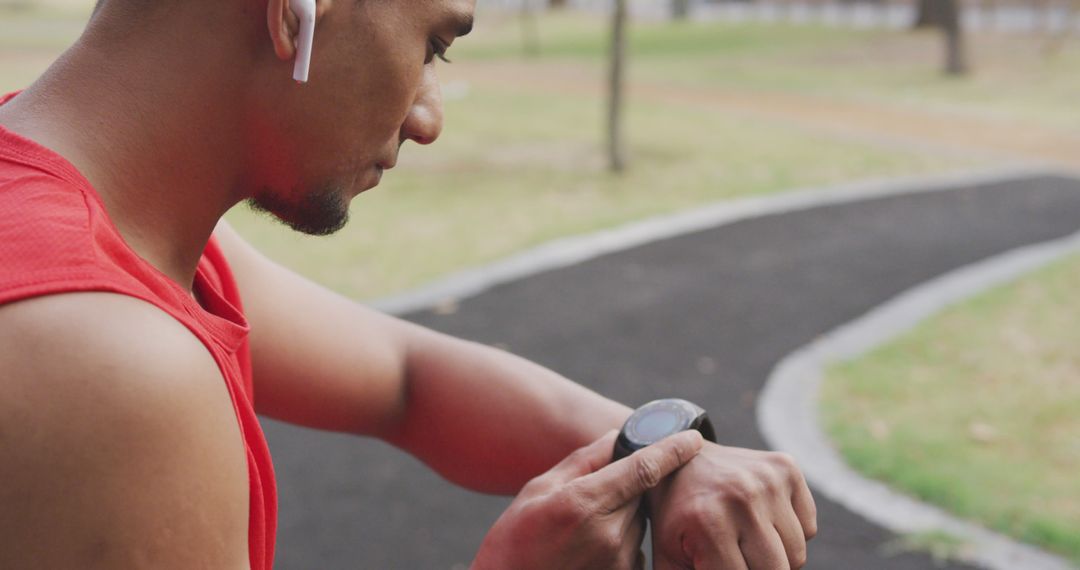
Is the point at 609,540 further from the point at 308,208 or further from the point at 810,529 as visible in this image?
the point at 308,208

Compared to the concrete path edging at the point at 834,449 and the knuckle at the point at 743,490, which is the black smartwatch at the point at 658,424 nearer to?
the knuckle at the point at 743,490

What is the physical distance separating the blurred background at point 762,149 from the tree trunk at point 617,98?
0.08ft

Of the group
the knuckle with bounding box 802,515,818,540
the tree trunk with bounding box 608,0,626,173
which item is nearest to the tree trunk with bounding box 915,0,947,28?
the tree trunk with bounding box 608,0,626,173

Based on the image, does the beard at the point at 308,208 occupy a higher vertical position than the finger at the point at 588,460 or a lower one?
higher

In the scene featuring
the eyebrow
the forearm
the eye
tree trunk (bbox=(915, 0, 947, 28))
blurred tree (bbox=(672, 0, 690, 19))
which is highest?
the eyebrow

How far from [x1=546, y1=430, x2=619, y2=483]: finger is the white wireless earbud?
0.64 m

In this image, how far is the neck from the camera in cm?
137

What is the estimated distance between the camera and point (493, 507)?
4.74 meters

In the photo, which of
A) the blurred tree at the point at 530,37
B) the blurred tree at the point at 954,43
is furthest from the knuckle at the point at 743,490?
the blurred tree at the point at 530,37

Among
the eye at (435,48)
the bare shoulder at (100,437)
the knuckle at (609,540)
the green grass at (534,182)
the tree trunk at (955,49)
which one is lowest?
the tree trunk at (955,49)

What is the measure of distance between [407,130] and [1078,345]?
5.96 m

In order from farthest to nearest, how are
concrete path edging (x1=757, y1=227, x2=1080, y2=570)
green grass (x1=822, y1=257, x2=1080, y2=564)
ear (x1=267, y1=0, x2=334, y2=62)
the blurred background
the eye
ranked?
the blurred background < green grass (x1=822, y1=257, x2=1080, y2=564) < concrete path edging (x1=757, y1=227, x2=1080, y2=570) < the eye < ear (x1=267, y1=0, x2=334, y2=62)

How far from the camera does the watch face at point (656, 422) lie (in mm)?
1617

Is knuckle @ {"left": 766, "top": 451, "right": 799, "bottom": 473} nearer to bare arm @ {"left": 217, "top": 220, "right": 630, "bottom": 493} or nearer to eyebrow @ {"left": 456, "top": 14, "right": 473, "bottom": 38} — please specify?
bare arm @ {"left": 217, "top": 220, "right": 630, "bottom": 493}
